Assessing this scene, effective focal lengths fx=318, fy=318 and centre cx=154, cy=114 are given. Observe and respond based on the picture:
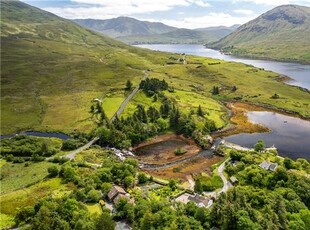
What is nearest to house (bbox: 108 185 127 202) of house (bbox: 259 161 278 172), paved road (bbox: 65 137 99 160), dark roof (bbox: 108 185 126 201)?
dark roof (bbox: 108 185 126 201)

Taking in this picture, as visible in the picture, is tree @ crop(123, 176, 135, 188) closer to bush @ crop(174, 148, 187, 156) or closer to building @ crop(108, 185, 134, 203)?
building @ crop(108, 185, 134, 203)

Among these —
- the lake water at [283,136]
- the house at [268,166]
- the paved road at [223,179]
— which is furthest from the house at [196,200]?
the lake water at [283,136]

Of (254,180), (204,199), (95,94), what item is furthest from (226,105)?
(204,199)

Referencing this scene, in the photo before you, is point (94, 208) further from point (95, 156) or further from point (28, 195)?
point (95, 156)

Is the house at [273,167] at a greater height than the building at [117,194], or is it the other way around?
the house at [273,167]

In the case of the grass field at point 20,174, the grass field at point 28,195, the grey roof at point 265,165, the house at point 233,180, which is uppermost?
the grey roof at point 265,165

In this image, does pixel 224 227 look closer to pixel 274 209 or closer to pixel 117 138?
pixel 274 209

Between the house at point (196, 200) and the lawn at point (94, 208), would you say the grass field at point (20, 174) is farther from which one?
the house at point (196, 200)
